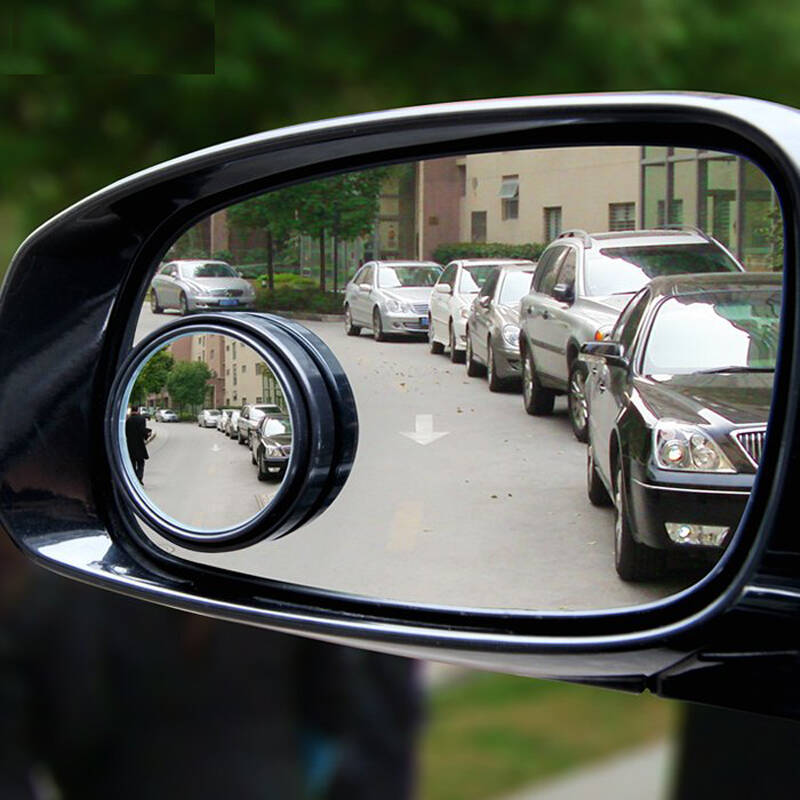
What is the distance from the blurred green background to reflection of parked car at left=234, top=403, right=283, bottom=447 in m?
2.63

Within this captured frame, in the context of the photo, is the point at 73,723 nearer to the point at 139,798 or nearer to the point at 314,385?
the point at 139,798

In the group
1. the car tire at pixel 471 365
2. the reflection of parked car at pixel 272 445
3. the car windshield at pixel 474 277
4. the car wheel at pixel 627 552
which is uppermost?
the car windshield at pixel 474 277

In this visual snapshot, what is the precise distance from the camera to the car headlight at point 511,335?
3.31ft

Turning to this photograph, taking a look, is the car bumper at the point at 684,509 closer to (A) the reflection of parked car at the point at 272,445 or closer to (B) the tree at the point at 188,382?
(A) the reflection of parked car at the point at 272,445

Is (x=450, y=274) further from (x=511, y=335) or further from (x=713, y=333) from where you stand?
(x=713, y=333)

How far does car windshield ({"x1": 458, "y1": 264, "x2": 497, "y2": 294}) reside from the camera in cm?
101

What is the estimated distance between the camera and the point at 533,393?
1.00 meters

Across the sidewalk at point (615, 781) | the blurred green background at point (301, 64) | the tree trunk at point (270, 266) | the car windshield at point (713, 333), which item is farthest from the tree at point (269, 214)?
the sidewalk at point (615, 781)

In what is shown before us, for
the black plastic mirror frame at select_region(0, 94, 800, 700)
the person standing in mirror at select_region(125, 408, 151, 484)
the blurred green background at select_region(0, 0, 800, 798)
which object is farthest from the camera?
the blurred green background at select_region(0, 0, 800, 798)

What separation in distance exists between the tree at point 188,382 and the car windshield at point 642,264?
40cm

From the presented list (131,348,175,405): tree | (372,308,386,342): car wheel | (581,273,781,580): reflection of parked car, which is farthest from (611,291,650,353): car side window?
(131,348,175,405): tree

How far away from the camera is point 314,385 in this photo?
1095 mm

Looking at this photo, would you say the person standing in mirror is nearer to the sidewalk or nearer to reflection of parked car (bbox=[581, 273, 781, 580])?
reflection of parked car (bbox=[581, 273, 781, 580])

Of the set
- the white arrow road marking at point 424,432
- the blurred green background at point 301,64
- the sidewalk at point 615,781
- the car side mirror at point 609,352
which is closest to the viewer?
the car side mirror at point 609,352
